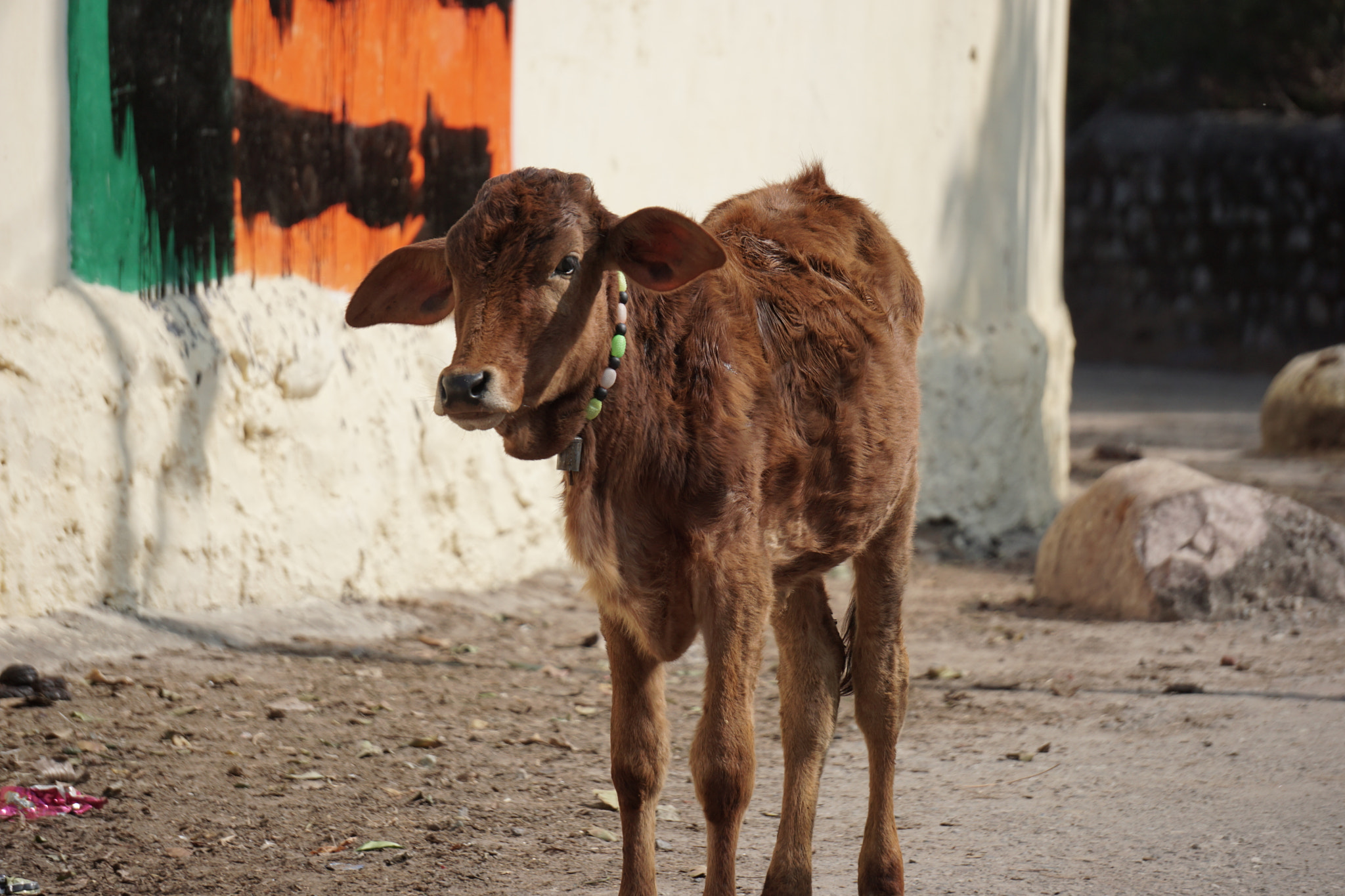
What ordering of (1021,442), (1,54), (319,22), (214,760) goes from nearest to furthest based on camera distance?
1. (214,760)
2. (1,54)
3. (319,22)
4. (1021,442)

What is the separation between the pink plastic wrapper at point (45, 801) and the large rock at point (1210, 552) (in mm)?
4897

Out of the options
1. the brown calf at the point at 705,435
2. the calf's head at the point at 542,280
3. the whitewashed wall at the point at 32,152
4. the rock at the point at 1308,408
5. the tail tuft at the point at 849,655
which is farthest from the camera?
the rock at the point at 1308,408

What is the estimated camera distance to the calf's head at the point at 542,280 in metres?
3.02

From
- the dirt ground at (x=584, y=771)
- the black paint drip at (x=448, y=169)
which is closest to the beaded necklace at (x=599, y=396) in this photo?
the dirt ground at (x=584, y=771)

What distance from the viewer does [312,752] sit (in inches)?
189

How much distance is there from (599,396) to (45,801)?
2123 millimetres

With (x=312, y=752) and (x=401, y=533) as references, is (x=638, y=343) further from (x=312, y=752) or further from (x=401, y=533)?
(x=401, y=533)

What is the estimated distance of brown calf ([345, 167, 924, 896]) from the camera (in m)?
3.13

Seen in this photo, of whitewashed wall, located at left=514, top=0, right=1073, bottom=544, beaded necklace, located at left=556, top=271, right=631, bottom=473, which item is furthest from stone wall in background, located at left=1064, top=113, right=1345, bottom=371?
beaded necklace, located at left=556, top=271, right=631, bottom=473

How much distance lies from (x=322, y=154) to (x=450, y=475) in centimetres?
159

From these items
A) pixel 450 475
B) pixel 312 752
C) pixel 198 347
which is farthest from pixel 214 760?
pixel 450 475

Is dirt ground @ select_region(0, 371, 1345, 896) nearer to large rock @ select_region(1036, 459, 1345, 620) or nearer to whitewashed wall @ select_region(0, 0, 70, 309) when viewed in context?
large rock @ select_region(1036, 459, 1345, 620)

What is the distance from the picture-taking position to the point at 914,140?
361 inches

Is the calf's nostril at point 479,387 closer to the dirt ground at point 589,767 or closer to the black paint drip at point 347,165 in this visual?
the dirt ground at point 589,767
